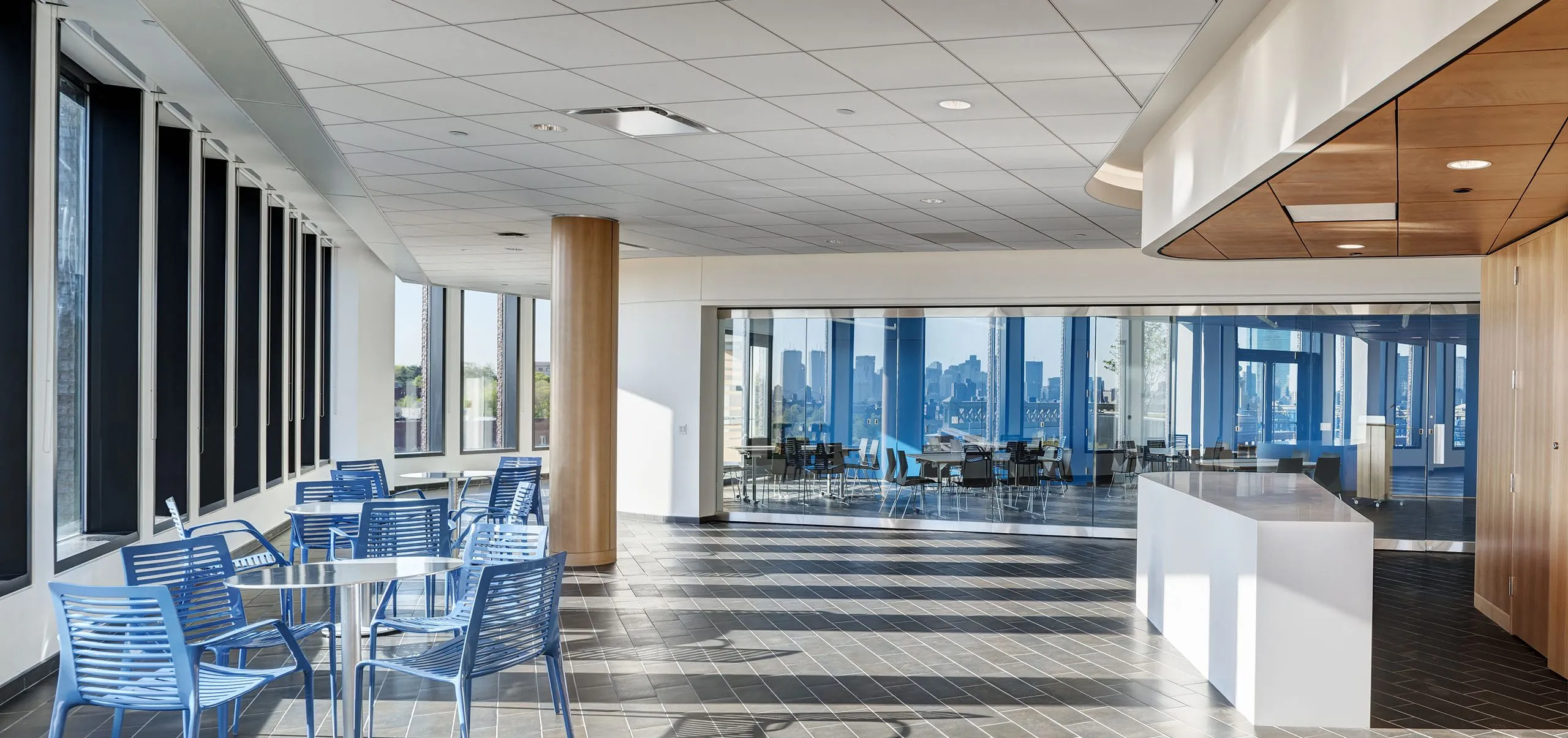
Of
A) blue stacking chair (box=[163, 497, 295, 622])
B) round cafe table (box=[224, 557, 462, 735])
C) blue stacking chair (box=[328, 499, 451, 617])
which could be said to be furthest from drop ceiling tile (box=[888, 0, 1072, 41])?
blue stacking chair (box=[163, 497, 295, 622])

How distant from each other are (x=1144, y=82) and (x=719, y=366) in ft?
28.4

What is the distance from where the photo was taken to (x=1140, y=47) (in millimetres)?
4773

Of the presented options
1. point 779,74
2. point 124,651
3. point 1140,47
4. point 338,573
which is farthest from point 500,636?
point 1140,47

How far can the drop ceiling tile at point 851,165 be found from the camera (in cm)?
728

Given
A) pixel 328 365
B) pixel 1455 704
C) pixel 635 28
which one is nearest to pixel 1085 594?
pixel 1455 704

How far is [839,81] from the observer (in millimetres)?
5477

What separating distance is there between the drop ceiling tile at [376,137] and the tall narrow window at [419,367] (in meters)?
11.4

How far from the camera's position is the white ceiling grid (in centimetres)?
455

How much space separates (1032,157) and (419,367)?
539 inches

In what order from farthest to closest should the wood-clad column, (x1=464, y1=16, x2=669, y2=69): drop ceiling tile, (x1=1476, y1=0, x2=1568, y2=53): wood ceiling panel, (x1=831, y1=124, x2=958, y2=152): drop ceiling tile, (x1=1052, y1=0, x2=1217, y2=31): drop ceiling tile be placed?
the wood-clad column → (x1=831, y1=124, x2=958, y2=152): drop ceiling tile → (x1=464, y1=16, x2=669, y2=69): drop ceiling tile → (x1=1052, y1=0, x2=1217, y2=31): drop ceiling tile → (x1=1476, y1=0, x2=1568, y2=53): wood ceiling panel

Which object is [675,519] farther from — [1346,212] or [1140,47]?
[1140,47]

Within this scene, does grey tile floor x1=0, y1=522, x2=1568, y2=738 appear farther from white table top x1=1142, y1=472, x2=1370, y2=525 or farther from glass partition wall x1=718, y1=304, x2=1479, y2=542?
glass partition wall x1=718, y1=304, x2=1479, y2=542

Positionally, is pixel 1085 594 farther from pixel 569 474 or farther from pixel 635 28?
pixel 635 28

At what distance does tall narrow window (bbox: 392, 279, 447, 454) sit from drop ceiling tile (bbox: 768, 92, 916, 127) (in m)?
13.3
